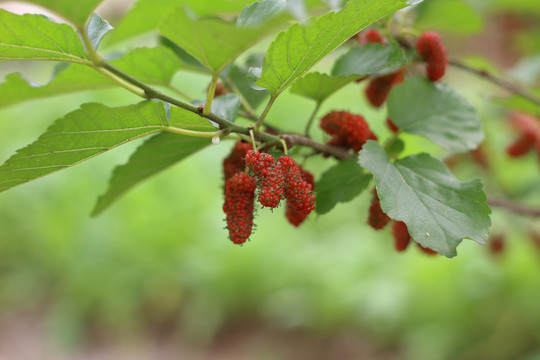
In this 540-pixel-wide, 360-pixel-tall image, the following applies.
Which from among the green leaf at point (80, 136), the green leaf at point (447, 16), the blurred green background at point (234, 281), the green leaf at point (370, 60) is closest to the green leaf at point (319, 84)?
the green leaf at point (370, 60)

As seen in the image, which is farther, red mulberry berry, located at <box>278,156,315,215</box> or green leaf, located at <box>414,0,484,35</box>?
green leaf, located at <box>414,0,484,35</box>

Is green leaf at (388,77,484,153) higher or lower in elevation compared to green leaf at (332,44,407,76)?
lower

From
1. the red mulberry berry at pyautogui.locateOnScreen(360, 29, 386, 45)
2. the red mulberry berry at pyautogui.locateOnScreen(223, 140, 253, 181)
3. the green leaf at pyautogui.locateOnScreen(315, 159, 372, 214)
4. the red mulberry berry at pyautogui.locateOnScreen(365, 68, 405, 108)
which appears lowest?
the red mulberry berry at pyautogui.locateOnScreen(365, 68, 405, 108)

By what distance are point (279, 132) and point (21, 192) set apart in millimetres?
3202

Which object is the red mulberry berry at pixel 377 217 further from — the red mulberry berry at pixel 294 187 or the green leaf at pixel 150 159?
the green leaf at pixel 150 159

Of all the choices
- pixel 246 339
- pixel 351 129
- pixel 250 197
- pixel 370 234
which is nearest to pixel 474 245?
pixel 370 234

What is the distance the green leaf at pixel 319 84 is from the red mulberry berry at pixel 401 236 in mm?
273

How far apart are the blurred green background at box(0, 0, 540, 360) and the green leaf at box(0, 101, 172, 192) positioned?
1629mm

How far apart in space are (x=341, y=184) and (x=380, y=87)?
0.28 m

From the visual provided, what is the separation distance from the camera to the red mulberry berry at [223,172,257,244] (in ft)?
2.24

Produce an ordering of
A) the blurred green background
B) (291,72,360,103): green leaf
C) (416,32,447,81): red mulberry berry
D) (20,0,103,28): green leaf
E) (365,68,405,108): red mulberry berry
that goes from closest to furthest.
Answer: (20,0,103,28): green leaf
(291,72,360,103): green leaf
(416,32,447,81): red mulberry berry
(365,68,405,108): red mulberry berry
the blurred green background

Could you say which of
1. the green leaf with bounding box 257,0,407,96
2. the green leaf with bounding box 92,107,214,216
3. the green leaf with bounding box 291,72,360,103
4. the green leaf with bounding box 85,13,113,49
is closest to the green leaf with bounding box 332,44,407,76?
the green leaf with bounding box 291,72,360,103

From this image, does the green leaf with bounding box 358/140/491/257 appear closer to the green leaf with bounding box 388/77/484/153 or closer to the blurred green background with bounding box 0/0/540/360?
the green leaf with bounding box 388/77/484/153

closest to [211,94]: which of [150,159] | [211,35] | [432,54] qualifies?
[211,35]
